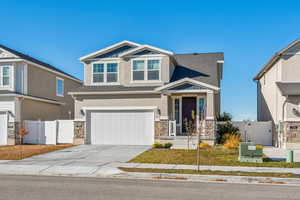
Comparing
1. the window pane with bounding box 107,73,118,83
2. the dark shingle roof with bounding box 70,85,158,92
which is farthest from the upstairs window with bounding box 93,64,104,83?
the dark shingle roof with bounding box 70,85,158,92

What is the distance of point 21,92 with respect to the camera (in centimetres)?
2098

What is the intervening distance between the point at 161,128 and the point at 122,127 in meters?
2.82

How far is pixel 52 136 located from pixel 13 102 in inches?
146

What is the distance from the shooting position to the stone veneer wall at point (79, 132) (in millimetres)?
19719

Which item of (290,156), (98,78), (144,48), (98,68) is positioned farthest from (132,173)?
(98,68)

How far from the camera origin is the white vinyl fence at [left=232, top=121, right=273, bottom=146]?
19.9 meters

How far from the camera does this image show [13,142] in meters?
20.0

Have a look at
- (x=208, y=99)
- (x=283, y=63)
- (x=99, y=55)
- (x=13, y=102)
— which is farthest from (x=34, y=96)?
(x=283, y=63)

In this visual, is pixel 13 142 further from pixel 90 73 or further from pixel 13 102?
pixel 90 73

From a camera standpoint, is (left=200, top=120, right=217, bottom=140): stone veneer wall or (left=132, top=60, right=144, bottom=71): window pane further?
(left=132, top=60, right=144, bottom=71): window pane

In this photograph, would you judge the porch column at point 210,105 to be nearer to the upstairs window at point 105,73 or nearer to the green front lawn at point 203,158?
the green front lawn at point 203,158

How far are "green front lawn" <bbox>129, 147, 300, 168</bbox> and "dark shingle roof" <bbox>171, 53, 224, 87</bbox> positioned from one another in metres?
5.73

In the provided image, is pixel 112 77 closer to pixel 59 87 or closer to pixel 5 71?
pixel 59 87

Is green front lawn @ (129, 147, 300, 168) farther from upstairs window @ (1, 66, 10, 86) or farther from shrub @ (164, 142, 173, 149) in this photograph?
upstairs window @ (1, 66, 10, 86)
